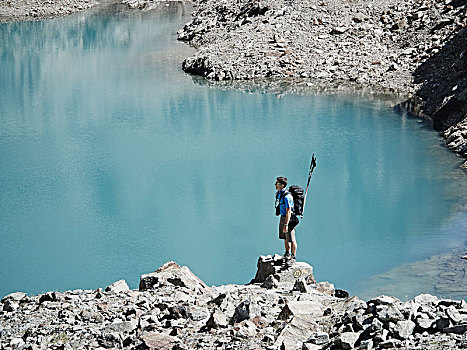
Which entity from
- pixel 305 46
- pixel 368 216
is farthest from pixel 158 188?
pixel 305 46

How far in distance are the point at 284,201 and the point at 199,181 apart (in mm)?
10401

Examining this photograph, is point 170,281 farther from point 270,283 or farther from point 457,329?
point 457,329

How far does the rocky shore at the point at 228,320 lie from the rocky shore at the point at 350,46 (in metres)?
21.6

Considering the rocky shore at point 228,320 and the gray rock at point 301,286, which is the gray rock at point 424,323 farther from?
the gray rock at point 301,286

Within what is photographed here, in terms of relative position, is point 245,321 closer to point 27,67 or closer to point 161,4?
point 27,67

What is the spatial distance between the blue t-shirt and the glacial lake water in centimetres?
374

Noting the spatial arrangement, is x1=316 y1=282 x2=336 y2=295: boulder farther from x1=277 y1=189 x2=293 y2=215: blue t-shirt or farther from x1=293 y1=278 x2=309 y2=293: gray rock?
x1=277 y1=189 x2=293 y2=215: blue t-shirt

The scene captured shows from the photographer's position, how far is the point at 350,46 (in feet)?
122

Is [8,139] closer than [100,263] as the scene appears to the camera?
No

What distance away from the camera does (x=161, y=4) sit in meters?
61.4

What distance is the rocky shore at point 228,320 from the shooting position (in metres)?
8.14

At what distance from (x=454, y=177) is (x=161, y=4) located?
45.3m

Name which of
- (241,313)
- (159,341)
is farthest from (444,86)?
(159,341)

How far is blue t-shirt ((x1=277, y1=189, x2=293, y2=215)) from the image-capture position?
38.7 feet
